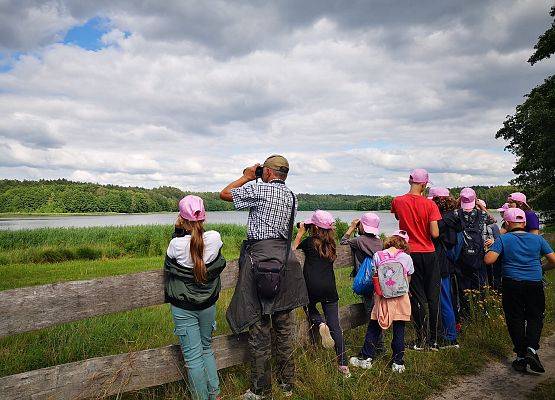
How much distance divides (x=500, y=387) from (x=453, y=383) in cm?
46

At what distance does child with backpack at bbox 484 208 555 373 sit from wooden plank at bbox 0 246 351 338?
3.95 meters

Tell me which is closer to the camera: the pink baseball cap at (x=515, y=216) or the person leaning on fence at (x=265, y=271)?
the person leaning on fence at (x=265, y=271)

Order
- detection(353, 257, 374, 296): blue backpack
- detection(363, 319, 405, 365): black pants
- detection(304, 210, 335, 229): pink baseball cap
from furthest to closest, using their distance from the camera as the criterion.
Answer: detection(353, 257, 374, 296): blue backpack
detection(363, 319, 405, 365): black pants
detection(304, 210, 335, 229): pink baseball cap

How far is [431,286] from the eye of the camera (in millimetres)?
5328

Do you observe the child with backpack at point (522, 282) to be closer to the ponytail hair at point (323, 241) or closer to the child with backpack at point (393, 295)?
the child with backpack at point (393, 295)

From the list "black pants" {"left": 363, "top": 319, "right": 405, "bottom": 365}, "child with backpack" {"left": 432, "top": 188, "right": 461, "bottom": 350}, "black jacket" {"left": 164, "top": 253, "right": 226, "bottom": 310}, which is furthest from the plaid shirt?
"child with backpack" {"left": 432, "top": 188, "right": 461, "bottom": 350}

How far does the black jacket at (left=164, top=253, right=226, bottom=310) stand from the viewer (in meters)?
3.58

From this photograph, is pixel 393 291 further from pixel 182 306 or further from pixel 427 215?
pixel 182 306

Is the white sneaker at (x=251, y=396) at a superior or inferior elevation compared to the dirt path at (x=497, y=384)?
superior

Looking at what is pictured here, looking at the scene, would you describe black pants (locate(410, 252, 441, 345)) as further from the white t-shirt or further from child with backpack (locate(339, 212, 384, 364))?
the white t-shirt

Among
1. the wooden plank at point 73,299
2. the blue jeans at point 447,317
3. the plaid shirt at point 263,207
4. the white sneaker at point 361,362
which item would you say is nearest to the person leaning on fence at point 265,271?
the plaid shirt at point 263,207

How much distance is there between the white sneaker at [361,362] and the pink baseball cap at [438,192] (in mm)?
2405

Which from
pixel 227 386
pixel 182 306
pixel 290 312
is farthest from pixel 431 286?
pixel 182 306

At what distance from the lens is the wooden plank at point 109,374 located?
3012 mm
